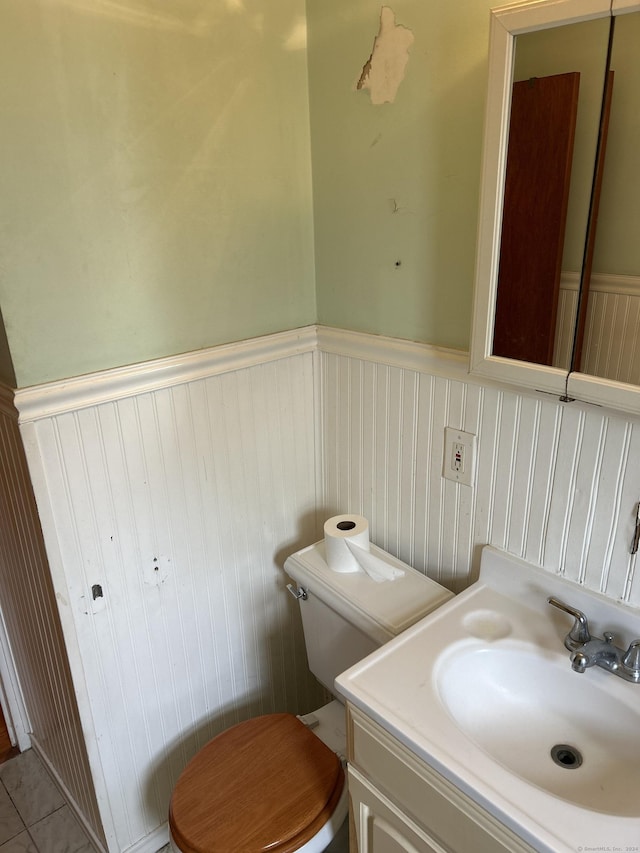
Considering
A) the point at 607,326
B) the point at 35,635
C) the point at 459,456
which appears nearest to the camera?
the point at 607,326

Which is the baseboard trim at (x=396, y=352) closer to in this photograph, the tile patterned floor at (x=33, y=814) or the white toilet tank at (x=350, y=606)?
the white toilet tank at (x=350, y=606)

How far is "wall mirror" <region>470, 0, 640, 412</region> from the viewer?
90cm

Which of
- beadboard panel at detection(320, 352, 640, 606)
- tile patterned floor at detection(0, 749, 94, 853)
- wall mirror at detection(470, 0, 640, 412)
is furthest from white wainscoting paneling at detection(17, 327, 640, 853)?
tile patterned floor at detection(0, 749, 94, 853)

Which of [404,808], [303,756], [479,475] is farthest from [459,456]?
[303,756]

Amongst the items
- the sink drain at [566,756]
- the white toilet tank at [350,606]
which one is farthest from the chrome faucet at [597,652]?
the white toilet tank at [350,606]

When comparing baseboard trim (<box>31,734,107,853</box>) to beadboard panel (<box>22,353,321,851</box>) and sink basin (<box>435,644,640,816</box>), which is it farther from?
sink basin (<box>435,644,640,816</box>)

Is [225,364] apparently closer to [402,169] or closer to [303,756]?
[402,169]

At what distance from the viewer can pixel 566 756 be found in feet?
3.35

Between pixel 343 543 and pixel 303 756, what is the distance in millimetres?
478

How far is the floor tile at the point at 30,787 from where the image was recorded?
174 cm

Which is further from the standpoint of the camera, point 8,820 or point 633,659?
point 8,820

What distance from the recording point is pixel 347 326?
1488mm

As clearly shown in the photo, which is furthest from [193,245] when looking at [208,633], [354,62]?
[208,633]

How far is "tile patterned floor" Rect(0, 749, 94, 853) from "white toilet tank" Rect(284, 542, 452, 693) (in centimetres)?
81
